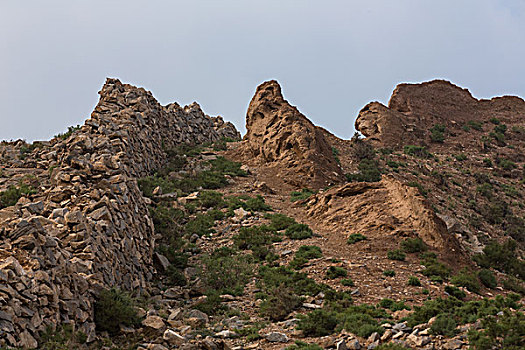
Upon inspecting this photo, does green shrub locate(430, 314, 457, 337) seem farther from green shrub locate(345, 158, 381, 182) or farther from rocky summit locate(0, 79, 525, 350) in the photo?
green shrub locate(345, 158, 381, 182)

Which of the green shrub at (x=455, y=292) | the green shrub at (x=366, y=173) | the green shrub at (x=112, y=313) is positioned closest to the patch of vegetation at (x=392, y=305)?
the green shrub at (x=455, y=292)

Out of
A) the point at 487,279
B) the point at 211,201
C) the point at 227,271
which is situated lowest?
the point at 487,279

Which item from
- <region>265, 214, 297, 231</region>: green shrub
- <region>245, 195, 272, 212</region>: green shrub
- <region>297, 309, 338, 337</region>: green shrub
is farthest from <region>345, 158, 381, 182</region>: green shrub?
<region>297, 309, 338, 337</region>: green shrub

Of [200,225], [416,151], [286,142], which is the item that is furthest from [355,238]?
[416,151]

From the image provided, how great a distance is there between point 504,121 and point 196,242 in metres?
43.1

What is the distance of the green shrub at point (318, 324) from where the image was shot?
1332cm

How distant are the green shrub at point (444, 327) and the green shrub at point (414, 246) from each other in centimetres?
852

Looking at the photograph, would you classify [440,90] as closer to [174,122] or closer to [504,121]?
[504,121]

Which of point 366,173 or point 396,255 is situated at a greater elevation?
point 366,173

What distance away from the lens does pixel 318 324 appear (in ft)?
44.3

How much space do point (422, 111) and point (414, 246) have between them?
35.3m

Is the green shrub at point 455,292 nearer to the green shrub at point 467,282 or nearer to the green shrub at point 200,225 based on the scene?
the green shrub at point 467,282

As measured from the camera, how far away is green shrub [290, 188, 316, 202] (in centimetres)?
2788

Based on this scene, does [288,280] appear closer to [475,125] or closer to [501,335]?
[501,335]
